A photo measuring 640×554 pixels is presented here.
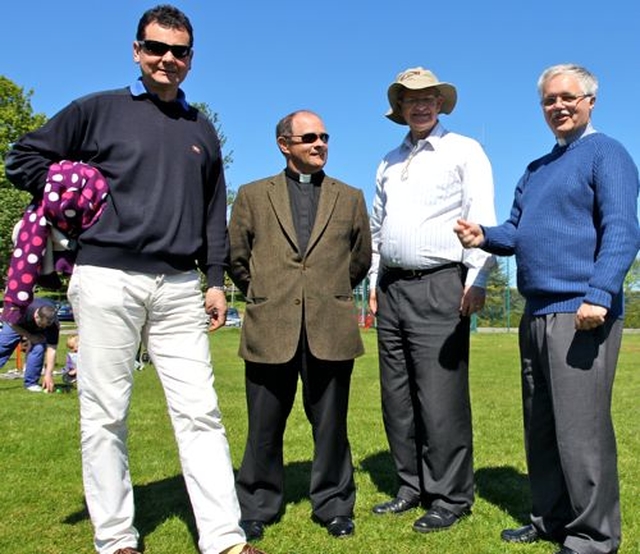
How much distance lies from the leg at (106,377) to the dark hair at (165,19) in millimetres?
1230

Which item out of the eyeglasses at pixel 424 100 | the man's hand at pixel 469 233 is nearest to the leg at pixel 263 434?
the man's hand at pixel 469 233

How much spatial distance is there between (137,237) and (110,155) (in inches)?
17.4

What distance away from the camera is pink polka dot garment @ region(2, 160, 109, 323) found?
11.5ft

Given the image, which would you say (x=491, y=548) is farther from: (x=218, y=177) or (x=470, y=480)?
(x=218, y=177)

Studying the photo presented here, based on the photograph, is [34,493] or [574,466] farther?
[34,493]

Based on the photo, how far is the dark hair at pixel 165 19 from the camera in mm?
3631

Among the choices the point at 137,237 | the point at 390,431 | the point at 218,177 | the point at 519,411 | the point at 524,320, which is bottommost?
the point at 519,411

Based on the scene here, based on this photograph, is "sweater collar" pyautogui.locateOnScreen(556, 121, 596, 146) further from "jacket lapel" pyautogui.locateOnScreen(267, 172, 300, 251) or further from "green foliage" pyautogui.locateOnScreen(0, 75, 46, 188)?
Result: "green foliage" pyautogui.locateOnScreen(0, 75, 46, 188)

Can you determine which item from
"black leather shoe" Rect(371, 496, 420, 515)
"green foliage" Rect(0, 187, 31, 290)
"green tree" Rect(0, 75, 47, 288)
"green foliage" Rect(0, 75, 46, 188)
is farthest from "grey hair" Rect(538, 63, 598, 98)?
"green foliage" Rect(0, 75, 46, 188)

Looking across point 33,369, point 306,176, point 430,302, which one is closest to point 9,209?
point 33,369

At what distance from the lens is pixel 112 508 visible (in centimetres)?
362

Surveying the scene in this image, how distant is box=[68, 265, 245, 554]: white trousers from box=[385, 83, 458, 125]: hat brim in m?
1.85

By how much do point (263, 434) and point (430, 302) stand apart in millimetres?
1259

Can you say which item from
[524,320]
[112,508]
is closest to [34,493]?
[112,508]
